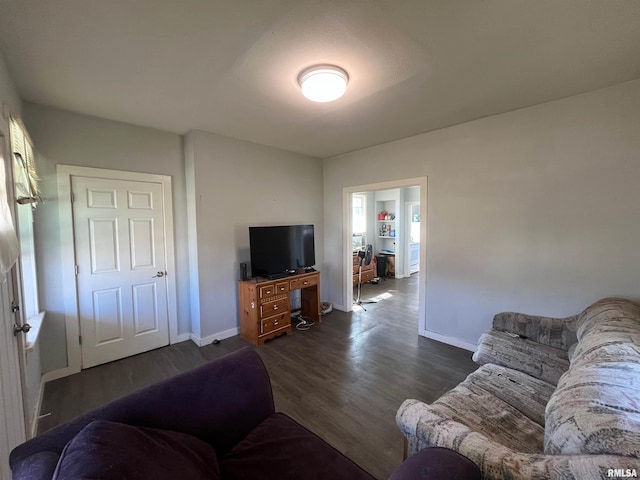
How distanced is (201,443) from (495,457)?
122cm

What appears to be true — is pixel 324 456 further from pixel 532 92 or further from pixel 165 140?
pixel 165 140

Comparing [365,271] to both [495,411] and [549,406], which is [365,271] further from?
[549,406]

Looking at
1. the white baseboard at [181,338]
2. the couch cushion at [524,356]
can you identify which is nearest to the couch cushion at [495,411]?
the couch cushion at [524,356]

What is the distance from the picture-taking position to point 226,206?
11.4 ft

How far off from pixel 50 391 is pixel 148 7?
3.20m

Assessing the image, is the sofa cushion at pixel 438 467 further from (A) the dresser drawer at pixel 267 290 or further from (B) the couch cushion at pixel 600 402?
(A) the dresser drawer at pixel 267 290

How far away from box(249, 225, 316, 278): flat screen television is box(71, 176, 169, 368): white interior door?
3.68 ft

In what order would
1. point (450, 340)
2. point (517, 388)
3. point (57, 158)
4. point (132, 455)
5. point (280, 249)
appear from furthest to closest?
point (280, 249), point (450, 340), point (57, 158), point (517, 388), point (132, 455)

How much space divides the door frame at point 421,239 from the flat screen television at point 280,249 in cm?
66

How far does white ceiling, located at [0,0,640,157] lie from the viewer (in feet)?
4.55

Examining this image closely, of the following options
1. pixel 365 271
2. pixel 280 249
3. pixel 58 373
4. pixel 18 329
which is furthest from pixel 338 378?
pixel 365 271

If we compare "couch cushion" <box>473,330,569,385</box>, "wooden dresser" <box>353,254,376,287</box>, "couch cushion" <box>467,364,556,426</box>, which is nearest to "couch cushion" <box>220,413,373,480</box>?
"couch cushion" <box>467,364,556,426</box>

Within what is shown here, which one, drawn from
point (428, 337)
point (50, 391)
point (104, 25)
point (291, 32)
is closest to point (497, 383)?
point (428, 337)

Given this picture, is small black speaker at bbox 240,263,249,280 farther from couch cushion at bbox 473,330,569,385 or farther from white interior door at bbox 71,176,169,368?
couch cushion at bbox 473,330,569,385
